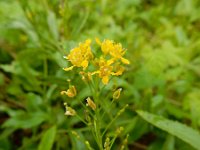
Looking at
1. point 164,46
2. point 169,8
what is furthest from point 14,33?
point 169,8

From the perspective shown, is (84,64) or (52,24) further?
(52,24)

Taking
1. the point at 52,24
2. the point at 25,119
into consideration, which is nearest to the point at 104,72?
the point at 25,119

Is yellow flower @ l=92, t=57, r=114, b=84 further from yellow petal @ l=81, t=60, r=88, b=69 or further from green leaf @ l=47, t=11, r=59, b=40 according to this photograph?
green leaf @ l=47, t=11, r=59, b=40

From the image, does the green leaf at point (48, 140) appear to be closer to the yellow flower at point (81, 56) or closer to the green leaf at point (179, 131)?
the green leaf at point (179, 131)

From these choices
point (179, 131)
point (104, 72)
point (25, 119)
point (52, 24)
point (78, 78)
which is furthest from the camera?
point (52, 24)

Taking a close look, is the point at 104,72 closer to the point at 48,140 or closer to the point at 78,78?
the point at 78,78

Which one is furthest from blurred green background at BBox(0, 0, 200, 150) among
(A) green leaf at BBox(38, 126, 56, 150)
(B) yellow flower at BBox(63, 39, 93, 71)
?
(B) yellow flower at BBox(63, 39, 93, 71)

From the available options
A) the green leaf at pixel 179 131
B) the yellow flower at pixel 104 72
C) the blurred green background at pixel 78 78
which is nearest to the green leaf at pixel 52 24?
the blurred green background at pixel 78 78

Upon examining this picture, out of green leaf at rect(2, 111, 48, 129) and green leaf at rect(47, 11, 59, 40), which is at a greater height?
green leaf at rect(47, 11, 59, 40)

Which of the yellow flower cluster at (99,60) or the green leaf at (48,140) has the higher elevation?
the green leaf at (48,140)
